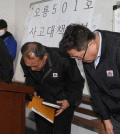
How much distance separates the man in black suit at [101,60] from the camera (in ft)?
3.27

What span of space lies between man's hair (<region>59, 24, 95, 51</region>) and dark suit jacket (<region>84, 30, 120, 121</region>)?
0.41ft

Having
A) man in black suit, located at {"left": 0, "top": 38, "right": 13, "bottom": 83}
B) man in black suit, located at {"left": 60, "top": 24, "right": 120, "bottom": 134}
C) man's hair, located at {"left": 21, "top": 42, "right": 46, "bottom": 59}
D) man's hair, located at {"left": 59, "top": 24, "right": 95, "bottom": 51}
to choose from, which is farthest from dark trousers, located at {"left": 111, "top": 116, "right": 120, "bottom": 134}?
man in black suit, located at {"left": 0, "top": 38, "right": 13, "bottom": 83}

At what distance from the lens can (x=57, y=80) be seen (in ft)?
5.12

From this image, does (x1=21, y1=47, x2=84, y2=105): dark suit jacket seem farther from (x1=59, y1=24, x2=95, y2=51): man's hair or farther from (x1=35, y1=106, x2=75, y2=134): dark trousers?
(x1=59, y1=24, x2=95, y2=51): man's hair

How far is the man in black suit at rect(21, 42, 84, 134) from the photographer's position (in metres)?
1.51

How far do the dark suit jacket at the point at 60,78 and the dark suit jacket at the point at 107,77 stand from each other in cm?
27

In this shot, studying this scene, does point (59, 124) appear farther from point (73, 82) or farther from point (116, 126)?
point (116, 126)

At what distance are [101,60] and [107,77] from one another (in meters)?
0.12

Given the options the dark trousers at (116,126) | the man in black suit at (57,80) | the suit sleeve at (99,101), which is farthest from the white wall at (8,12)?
the dark trousers at (116,126)

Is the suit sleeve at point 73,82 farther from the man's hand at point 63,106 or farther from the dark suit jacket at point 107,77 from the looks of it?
the dark suit jacket at point 107,77

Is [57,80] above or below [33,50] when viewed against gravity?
below

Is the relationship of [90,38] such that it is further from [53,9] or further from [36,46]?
[53,9]

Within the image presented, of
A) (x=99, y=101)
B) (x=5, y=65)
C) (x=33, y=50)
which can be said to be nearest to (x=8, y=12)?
(x=5, y=65)

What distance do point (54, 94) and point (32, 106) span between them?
316 millimetres
